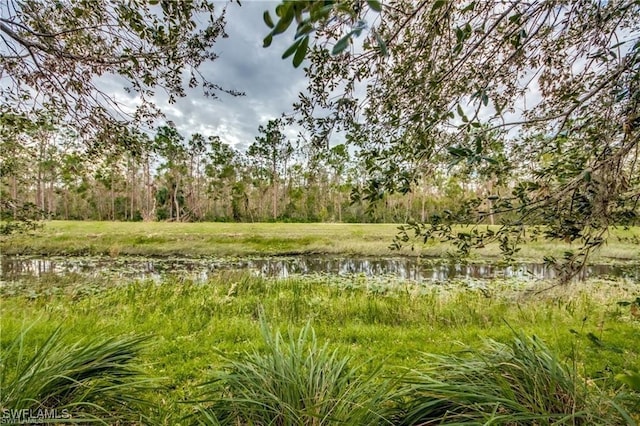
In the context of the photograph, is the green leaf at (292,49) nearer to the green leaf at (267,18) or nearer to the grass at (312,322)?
the green leaf at (267,18)

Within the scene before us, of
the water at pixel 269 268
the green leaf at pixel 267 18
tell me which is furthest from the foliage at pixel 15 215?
the water at pixel 269 268

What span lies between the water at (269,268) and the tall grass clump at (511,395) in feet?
26.9

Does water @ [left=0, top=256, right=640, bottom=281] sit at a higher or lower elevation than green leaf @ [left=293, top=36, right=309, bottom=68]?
lower

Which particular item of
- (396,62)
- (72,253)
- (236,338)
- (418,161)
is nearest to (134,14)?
(396,62)

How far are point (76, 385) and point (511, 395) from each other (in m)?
2.99

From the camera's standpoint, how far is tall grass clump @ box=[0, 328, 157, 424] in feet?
6.09

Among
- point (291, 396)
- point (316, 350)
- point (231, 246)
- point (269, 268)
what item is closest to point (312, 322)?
point (316, 350)

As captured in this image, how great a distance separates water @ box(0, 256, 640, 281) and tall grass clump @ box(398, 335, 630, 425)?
8.18 meters

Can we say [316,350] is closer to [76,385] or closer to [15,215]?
[76,385]

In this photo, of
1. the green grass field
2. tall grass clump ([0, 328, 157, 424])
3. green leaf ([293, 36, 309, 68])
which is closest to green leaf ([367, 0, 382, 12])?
green leaf ([293, 36, 309, 68])

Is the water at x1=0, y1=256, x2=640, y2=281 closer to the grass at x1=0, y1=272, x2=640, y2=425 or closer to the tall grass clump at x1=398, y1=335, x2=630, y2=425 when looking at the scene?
the grass at x1=0, y1=272, x2=640, y2=425

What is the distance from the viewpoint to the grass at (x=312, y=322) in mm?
3191

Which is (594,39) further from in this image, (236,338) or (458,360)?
(236,338)

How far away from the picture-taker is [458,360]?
2523 mm
